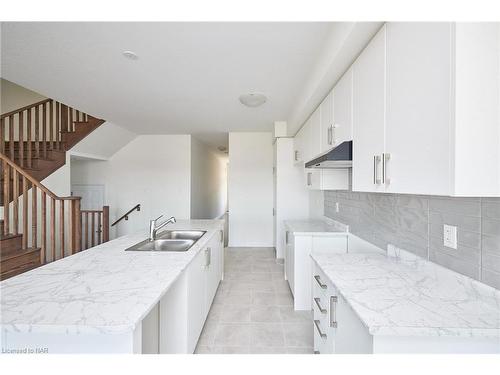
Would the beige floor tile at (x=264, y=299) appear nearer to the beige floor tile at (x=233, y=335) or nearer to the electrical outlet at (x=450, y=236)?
the beige floor tile at (x=233, y=335)


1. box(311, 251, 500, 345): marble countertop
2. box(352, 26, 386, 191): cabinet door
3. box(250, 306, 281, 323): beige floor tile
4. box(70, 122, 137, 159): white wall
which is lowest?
box(250, 306, 281, 323): beige floor tile

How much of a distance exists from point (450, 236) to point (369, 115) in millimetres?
763

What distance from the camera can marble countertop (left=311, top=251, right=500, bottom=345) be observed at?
824 millimetres

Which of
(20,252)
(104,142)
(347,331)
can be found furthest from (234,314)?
(104,142)

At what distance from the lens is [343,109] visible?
1675 millimetres

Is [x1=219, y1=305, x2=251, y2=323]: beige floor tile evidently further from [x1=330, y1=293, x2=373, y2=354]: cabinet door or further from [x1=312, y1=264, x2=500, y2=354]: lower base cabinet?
[x1=330, y1=293, x2=373, y2=354]: cabinet door

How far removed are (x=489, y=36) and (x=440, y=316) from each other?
39.8 inches

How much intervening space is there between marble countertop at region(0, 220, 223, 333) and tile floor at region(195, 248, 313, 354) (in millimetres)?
958

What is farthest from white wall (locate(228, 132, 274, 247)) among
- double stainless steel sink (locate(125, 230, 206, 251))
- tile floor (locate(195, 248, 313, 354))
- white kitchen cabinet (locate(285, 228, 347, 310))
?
white kitchen cabinet (locate(285, 228, 347, 310))

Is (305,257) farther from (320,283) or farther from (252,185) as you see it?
(252,185)

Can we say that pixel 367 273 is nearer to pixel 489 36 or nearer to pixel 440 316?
pixel 440 316
